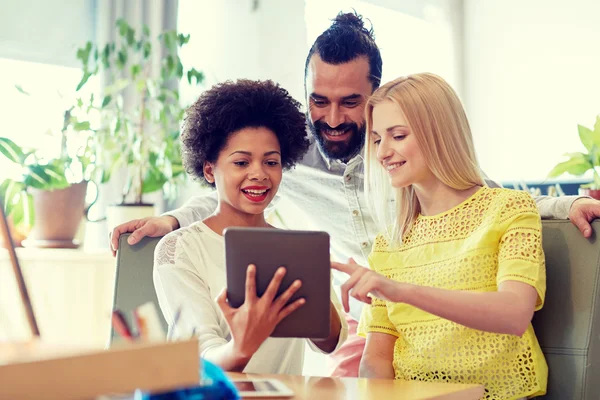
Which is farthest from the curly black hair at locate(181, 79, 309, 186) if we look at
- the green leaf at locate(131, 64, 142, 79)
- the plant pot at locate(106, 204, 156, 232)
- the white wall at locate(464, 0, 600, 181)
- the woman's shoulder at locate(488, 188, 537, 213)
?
the white wall at locate(464, 0, 600, 181)

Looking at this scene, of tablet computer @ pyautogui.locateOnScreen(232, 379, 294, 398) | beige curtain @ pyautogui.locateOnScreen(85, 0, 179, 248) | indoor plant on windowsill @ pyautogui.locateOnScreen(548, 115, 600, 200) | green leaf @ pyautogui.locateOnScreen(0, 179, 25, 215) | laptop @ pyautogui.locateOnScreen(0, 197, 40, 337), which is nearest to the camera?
laptop @ pyautogui.locateOnScreen(0, 197, 40, 337)

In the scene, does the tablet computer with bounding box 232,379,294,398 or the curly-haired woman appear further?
the curly-haired woman

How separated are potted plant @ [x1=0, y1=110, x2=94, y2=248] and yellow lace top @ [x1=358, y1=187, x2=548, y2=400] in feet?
5.11

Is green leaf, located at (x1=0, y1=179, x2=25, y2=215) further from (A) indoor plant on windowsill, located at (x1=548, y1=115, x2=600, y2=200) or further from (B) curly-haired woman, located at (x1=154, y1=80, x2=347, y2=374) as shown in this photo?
(A) indoor plant on windowsill, located at (x1=548, y1=115, x2=600, y2=200)

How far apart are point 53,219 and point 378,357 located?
161 cm

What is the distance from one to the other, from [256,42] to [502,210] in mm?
3019

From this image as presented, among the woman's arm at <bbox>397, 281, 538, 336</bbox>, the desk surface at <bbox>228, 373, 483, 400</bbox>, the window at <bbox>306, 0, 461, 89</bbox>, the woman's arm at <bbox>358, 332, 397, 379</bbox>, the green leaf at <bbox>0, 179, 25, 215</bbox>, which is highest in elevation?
the window at <bbox>306, 0, 461, 89</bbox>

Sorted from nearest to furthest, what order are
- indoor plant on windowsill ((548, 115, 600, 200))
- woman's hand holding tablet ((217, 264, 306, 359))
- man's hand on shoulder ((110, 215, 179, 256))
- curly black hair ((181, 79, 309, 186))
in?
1. woman's hand holding tablet ((217, 264, 306, 359))
2. curly black hair ((181, 79, 309, 186))
3. man's hand on shoulder ((110, 215, 179, 256))
4. indoor plant on windowsill ((548, 115, 600, 200))

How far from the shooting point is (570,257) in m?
1.46

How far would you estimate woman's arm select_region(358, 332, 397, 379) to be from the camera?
1503 millimetres

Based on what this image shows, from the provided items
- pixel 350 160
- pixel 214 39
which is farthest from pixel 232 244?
pixel 214 39

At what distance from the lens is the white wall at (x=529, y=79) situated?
16.8 feet

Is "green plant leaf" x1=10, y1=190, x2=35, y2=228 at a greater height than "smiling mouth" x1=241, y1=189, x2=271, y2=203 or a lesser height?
lesser

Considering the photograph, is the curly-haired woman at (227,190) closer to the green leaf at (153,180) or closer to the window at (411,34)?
the green leaf at (153,180)
